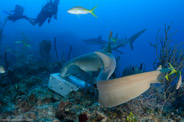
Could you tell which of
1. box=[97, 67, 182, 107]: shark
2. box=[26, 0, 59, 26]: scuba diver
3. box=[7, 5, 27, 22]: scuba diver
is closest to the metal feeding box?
box=[97, 67, 182, 107]: shark

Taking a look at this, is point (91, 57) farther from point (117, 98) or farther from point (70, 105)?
point (117, 98)

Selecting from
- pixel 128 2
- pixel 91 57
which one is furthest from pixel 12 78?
pixel 128 2

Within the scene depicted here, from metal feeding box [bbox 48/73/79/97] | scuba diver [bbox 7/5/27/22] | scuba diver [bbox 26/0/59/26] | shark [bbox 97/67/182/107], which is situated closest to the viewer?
shark [bbox 97/67/182/107]

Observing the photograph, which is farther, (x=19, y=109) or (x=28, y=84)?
(x=28, y=84)

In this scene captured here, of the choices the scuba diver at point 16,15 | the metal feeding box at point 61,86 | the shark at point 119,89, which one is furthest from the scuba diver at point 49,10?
the shark at point 119,89

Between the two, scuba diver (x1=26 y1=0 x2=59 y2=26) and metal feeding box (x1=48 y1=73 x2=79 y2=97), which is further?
scuba diver (x1=26 y1=0 x2=59 y2=26)

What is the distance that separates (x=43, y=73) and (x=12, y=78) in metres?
1.94

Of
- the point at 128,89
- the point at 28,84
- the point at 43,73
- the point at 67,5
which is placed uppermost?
the point at 67,5

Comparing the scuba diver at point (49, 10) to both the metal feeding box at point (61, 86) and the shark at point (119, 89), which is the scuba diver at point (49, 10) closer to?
the metal feeding box at point (61, 86)

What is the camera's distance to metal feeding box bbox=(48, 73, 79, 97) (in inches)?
145

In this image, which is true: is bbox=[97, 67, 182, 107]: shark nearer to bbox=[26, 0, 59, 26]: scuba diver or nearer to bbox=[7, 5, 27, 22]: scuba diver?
bbox=[26, 0, 59, 26]: scuba diver

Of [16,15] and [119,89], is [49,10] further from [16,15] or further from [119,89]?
[119,89]

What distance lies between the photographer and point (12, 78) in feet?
19.0

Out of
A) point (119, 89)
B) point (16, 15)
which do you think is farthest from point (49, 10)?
point (119, 89)
